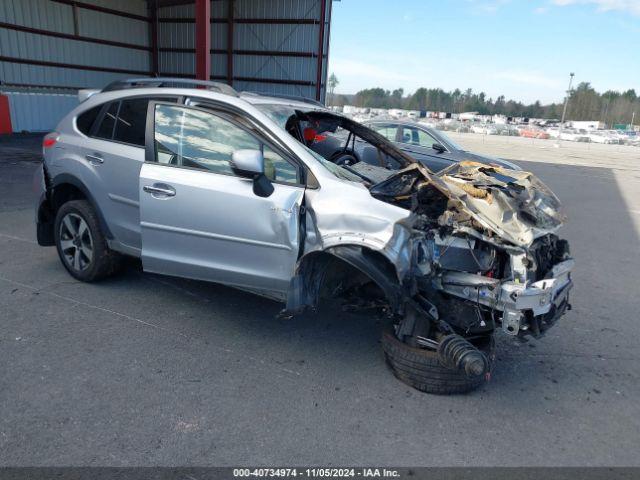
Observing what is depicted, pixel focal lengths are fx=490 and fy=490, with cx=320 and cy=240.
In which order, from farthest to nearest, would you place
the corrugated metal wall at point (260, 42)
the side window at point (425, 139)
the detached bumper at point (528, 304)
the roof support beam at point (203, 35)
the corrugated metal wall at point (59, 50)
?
the corrugated metal wall at point (260, 42)
the corrugated metal wall at point (59, 50)
the roof support beam at point (203, 35)
the side window at point (425, 139)
the detached bumper at point (528, 304)

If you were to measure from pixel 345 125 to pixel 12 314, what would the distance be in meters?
3.30

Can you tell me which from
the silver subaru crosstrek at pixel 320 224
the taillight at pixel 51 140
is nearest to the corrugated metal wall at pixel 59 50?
the taillight at pixel 51 140

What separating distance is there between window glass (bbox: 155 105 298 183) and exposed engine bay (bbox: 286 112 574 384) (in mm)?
745

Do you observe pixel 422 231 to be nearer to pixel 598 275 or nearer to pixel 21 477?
pixel 21 477

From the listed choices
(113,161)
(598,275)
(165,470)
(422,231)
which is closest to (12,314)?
(113,161)

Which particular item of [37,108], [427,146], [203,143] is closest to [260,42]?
[37,108]

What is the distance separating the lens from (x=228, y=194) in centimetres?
344

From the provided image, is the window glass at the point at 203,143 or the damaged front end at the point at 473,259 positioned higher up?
the window glass at the point at 203,143

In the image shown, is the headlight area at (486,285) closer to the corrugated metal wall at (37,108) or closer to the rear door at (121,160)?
the rear door at (121,160)

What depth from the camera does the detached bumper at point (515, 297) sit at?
2.94 m

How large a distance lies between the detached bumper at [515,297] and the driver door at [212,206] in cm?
109

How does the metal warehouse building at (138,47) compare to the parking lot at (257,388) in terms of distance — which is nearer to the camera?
the parking lot at (257,388)

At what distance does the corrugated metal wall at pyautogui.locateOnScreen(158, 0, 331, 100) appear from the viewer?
61.7ft

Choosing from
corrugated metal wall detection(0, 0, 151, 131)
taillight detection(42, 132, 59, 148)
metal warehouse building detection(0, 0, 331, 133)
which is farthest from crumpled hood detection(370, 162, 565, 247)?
corrugated metal wall detection(0, 0, 151, 131)
